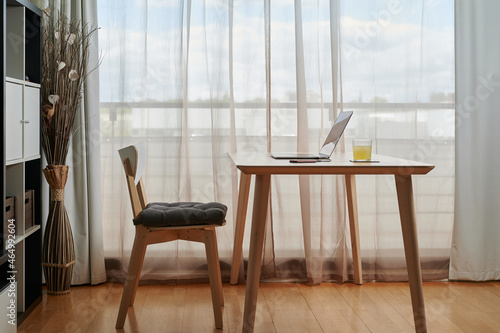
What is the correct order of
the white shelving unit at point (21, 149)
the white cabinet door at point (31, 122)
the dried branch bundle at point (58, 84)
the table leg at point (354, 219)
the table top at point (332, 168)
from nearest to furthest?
the table top at point (332, 168) → the white shelving unit at point (21, 149) → the white cabinet door at point (31, 122) → the dried branch bundle at point (58, 84) → the table leg at point (354, 219)

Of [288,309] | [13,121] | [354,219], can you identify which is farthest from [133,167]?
[354,219]

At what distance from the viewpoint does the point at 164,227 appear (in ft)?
7.89

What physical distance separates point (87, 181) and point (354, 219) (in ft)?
4.89

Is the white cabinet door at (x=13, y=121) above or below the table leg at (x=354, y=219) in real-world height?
above

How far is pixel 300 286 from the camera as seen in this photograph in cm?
315

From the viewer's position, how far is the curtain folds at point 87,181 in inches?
120

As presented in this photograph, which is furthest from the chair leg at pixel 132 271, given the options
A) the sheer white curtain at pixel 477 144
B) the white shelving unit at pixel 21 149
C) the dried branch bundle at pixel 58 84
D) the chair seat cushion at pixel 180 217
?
the sheer white curtain at pixel 477 144

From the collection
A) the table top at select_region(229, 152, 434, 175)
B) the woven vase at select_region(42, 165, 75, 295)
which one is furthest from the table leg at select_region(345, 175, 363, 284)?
the woven vase at select_region(42, 165, 75, 295)

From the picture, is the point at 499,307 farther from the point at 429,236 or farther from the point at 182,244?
the point at 182,244

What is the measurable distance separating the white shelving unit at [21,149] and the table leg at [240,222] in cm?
102

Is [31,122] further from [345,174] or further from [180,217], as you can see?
[345,174]

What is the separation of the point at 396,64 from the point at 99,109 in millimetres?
1713

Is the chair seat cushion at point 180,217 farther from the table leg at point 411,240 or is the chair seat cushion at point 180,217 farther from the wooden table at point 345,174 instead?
the table leg at point 411,240

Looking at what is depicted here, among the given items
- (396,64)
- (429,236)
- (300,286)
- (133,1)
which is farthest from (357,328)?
(133,1)
